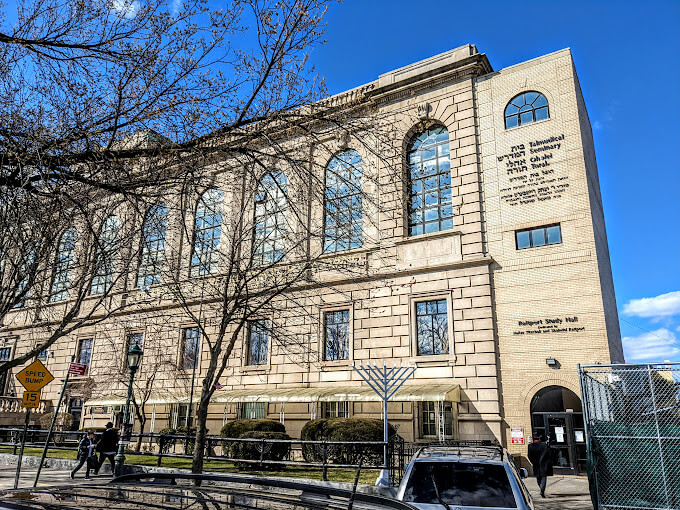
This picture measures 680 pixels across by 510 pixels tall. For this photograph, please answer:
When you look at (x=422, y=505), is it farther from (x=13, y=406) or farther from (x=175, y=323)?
(x=13, y=406)

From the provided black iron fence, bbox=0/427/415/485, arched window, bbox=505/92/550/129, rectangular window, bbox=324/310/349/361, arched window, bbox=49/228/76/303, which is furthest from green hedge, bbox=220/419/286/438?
arched window, bbox=505/92/550/129

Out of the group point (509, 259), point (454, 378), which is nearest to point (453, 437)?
point (454, 378)

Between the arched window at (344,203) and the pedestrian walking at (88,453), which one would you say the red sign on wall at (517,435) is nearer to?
the arched window at (344,203)

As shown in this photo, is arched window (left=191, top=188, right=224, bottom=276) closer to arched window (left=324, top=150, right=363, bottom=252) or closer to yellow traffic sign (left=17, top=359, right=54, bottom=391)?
arched window (left=324, top=150, right=363, bottom=252)

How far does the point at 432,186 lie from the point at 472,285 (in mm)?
5426

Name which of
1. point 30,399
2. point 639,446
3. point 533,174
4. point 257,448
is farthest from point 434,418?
point 30,399

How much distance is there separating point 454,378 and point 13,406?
30.7 m

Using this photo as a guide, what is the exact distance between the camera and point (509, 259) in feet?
69.5

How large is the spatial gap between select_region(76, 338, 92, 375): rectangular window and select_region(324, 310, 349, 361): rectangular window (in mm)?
18476

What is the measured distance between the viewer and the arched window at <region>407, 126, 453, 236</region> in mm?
23641

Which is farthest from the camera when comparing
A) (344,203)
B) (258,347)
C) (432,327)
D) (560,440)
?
(258,347)

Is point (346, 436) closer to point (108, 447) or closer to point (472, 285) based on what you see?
point (108, 447)

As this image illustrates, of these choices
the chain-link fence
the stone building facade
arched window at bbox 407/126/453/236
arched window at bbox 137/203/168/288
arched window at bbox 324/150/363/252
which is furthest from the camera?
arched window at bbox 407/126/453/236

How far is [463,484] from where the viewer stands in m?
6.76
